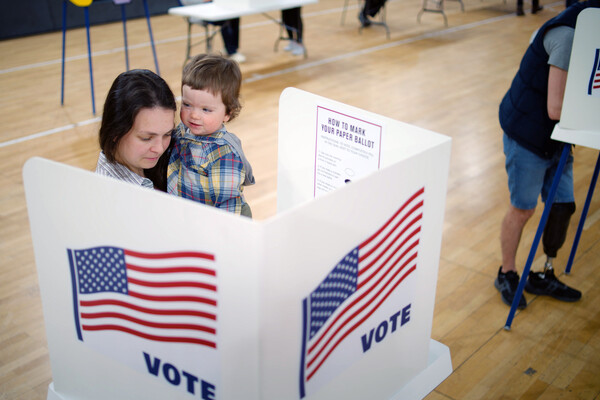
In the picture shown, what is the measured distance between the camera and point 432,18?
8922 mm

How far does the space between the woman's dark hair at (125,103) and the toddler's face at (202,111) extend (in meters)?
0.17

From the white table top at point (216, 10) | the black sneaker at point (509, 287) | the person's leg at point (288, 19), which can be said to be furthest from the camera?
the person's leg at point (288, 19)

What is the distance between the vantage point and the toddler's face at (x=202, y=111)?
158 cm

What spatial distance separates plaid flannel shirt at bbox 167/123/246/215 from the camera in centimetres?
159

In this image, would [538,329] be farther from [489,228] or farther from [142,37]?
[142,37]

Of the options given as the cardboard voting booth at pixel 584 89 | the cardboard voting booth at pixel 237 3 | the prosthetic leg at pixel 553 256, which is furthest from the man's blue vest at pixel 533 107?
the cardboard voting booth at pixel 237 3

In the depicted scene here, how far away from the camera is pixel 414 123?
4668mm

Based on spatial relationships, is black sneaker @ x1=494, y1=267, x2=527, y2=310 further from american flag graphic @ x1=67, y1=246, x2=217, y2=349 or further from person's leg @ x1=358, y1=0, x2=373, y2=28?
person's leg @ x1=358, y1=0, x2=373, y2=28

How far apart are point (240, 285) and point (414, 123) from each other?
3.93 metres

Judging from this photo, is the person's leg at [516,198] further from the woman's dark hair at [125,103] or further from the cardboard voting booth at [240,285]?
the woman's dark hair at [125,103]

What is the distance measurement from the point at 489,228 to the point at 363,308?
2195 millimetres

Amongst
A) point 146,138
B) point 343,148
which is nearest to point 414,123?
point 343,148

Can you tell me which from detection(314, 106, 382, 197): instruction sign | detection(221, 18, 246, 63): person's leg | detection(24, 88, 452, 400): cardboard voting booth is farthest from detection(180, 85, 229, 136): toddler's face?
detection(221, 18, 246, 63): person's leg

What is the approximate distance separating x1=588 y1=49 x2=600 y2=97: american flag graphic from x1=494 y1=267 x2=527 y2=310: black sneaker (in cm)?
97
